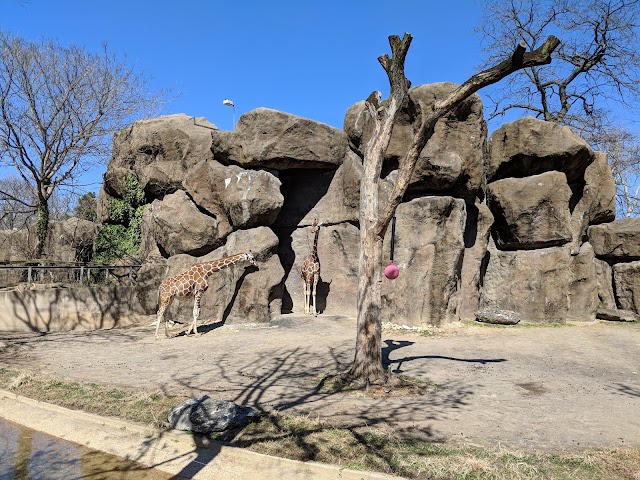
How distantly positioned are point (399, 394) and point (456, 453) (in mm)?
2124

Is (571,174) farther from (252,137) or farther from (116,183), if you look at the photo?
(116,183)

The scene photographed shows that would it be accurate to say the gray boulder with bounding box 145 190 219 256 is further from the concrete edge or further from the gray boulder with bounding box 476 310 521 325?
the concrete edge

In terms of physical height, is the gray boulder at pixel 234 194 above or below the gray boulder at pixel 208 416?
above

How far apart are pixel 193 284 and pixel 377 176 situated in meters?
6.23

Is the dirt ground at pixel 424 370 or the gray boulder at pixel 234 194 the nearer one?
the dirt ground at pixel 424 370

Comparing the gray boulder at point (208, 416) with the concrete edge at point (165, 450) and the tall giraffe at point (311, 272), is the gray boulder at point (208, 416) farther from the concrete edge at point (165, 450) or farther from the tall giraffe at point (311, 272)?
the tall giraffe at point (311, 272)

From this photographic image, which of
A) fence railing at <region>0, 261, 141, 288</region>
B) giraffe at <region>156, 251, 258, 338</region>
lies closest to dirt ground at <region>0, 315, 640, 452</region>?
giraffe at <region>156, 251, 258, 338</region>

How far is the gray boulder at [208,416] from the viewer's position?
15.9 ft

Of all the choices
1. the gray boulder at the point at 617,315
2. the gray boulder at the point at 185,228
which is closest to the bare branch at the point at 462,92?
the gray boulder at the point at 185,228

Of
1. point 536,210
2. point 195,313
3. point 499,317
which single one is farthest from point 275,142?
point 499,317

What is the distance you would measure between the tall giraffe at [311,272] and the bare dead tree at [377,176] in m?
6.59

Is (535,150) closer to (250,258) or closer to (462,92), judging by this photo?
(462,92)

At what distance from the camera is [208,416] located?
4945 mm

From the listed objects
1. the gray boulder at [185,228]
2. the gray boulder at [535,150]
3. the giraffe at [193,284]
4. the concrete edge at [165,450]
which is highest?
the gray boulder at [535,150]
